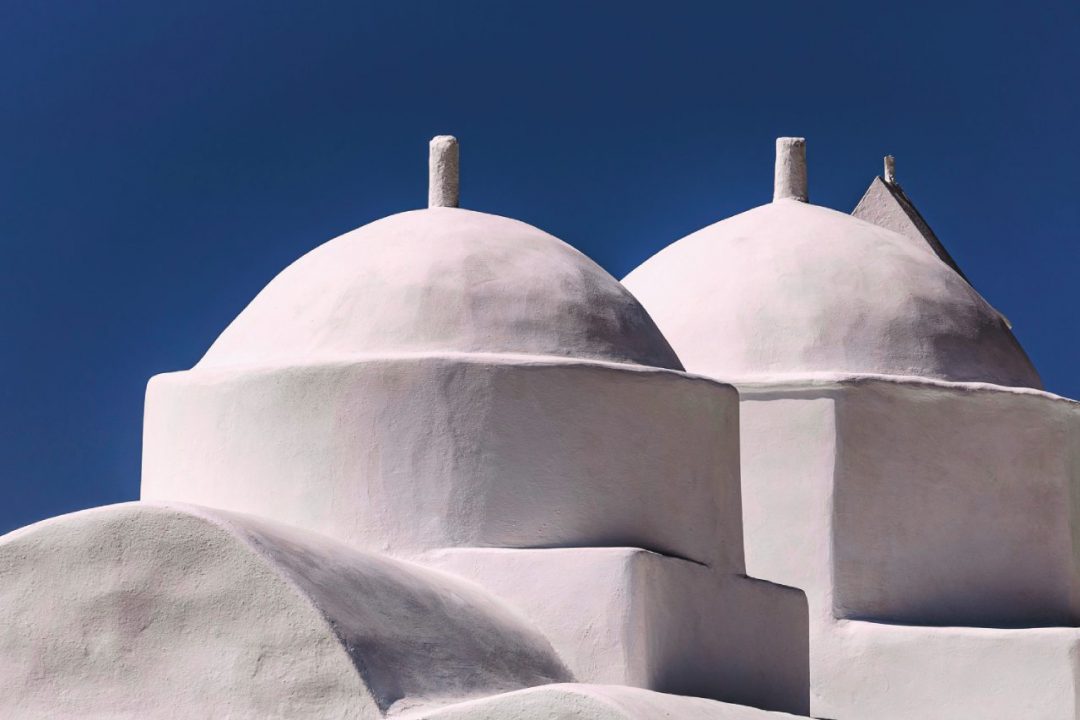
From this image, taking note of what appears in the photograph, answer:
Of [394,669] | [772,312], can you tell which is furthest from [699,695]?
[772,312]

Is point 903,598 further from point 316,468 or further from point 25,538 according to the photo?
point 25,538

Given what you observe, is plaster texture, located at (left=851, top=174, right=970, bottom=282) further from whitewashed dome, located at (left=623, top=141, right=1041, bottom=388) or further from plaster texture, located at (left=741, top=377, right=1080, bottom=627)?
plaster texture, located at (left=741, top=377, right=1080, bottom=627)

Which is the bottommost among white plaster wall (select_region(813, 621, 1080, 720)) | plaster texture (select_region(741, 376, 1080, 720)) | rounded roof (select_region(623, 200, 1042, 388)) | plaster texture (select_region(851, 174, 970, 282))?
white plaster wall (select_region(813, 621, 1080, 720))

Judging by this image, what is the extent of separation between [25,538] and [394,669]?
166 centimetres

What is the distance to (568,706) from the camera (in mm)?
7242

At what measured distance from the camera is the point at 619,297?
10.6 metres

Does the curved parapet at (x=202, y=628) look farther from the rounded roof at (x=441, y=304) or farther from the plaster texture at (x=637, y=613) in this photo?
the rounded roof at (x=441, y=304)

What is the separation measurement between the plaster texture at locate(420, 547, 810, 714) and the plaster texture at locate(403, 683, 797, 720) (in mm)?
1170

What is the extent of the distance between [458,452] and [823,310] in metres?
4.02

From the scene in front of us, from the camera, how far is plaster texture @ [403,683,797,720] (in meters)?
7.20

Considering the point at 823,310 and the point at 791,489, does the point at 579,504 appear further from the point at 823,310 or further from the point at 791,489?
the point at 823,310

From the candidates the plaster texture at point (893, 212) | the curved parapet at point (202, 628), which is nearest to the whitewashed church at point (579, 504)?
the curved parapet at point (202, 628)

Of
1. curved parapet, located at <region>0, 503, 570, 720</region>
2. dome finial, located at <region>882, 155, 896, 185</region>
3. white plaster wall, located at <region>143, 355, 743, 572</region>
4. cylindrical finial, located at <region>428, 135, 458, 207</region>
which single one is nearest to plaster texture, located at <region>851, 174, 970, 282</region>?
dome finial, located at <region>882, 155, 896, 185</region>

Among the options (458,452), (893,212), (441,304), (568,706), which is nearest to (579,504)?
(458,452)
